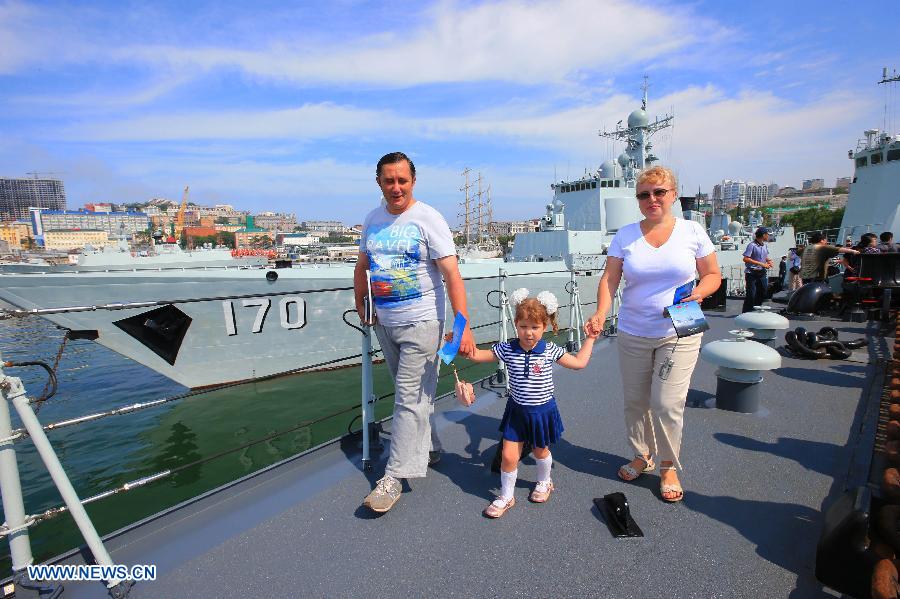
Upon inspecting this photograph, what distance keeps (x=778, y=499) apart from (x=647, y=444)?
62 centimetres

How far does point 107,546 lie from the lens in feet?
6.66

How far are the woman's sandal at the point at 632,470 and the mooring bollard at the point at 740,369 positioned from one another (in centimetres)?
124

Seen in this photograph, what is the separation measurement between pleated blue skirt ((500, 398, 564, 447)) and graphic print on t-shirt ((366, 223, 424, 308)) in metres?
0.76

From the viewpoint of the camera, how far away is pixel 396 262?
87.1 inches

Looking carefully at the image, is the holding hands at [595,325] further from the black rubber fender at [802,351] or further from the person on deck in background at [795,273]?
the person on deck in background at [795,273]

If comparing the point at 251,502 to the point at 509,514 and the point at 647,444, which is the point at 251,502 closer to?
the point at 509,514

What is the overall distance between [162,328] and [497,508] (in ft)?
6.62

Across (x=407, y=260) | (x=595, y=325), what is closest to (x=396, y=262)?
(x=407, y=260)

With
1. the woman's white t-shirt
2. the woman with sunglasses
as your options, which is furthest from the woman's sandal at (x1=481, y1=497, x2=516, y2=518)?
the woman's white t-shirt

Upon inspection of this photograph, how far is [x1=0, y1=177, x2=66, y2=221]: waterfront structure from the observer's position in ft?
509

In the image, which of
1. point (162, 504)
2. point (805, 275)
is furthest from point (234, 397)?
point (805, 275)

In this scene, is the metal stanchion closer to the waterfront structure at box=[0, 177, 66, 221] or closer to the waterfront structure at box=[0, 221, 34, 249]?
the waterfront structure at box=[0, 221, 34, 249]

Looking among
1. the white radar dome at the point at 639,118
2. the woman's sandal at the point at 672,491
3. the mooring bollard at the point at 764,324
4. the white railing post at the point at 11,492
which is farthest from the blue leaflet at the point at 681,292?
the white radar dome at the point at 639,118

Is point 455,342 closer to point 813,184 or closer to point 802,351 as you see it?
point 802,351
